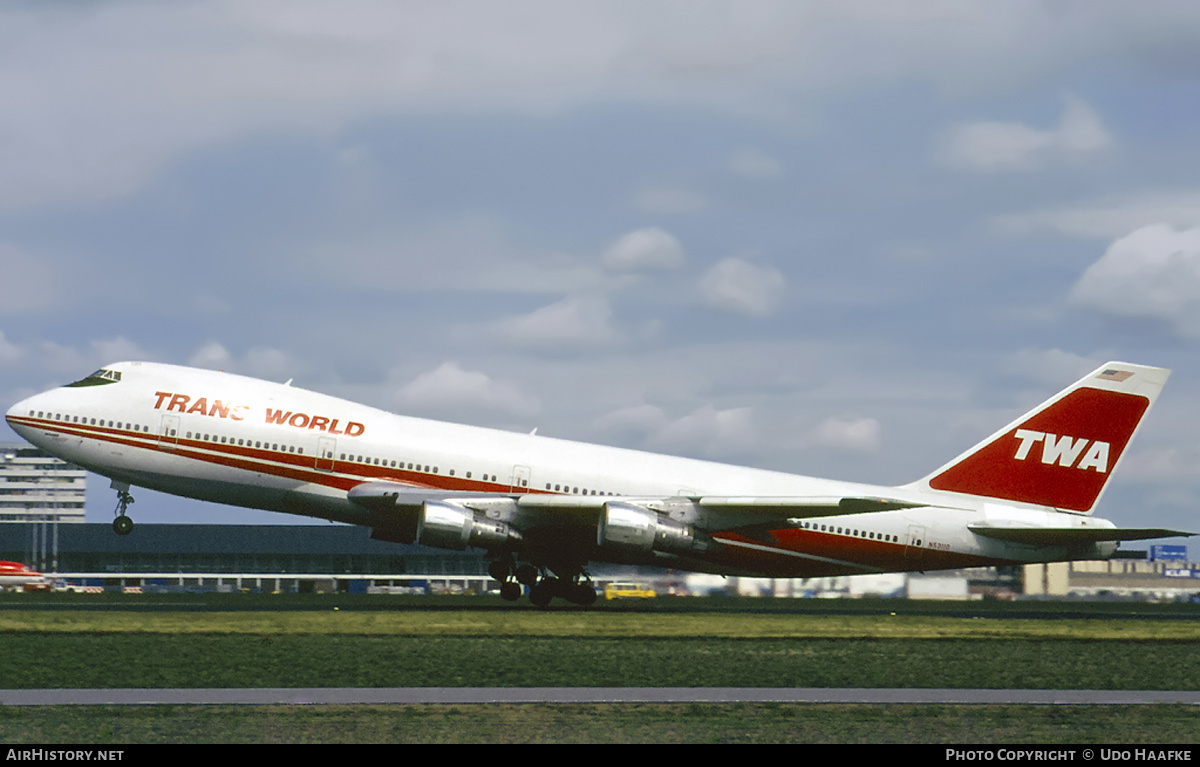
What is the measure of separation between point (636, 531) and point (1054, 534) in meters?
15.3

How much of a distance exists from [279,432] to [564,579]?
1054 cm

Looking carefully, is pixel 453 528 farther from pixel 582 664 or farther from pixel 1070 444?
pixel 1070 444

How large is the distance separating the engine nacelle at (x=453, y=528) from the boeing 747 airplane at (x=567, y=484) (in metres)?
0.07

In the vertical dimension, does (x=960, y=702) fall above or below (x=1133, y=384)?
below

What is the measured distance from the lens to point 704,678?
2100 centimetres

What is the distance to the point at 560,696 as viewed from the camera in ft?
58.2

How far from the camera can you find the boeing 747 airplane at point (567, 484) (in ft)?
133

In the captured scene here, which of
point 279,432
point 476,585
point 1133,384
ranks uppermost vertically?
point 1133,384

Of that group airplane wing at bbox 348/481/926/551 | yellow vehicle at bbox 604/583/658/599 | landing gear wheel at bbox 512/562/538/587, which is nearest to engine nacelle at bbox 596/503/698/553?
airplane wing at bbox 348/481/926/551

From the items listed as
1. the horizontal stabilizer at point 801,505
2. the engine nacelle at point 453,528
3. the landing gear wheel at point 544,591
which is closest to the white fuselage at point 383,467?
the horizontal stabilizer at point 801,505
